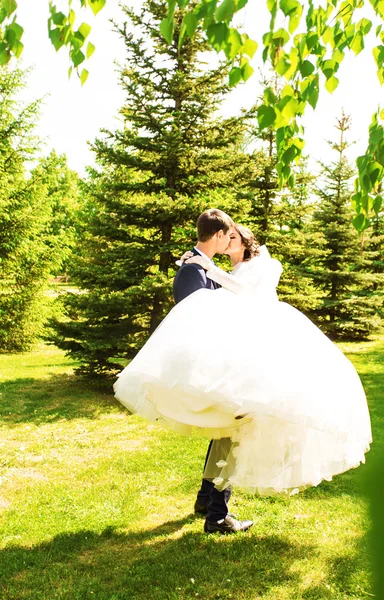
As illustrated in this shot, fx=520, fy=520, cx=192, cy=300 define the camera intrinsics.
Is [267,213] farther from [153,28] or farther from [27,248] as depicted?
[27,248]

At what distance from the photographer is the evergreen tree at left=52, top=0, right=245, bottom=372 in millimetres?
8984

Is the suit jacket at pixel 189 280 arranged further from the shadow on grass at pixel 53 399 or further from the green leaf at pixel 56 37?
the shadow on grass at pixel 53 399

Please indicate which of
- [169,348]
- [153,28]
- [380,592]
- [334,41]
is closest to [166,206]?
[153,28]

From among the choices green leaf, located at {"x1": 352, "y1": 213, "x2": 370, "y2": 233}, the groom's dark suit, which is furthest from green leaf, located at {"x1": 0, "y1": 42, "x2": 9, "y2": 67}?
green leaf, located at {"x1": 352, "y1": 213, "x2": 370, "y2": 233}

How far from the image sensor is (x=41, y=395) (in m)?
9.16

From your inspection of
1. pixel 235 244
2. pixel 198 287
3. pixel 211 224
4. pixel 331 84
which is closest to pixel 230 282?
pixel 198 287

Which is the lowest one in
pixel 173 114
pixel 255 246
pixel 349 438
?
pixel 349 438

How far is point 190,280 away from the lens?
150 inches

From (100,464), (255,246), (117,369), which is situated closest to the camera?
(255,246)

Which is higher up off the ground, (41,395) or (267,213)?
(267,213)

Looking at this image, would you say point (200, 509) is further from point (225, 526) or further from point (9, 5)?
point (9, 5)

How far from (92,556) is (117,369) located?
245 inches

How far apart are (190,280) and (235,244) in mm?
702

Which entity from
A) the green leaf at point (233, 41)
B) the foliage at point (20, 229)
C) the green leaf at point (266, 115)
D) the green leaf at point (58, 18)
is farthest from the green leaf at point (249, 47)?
the foliage at point (20, 229)
